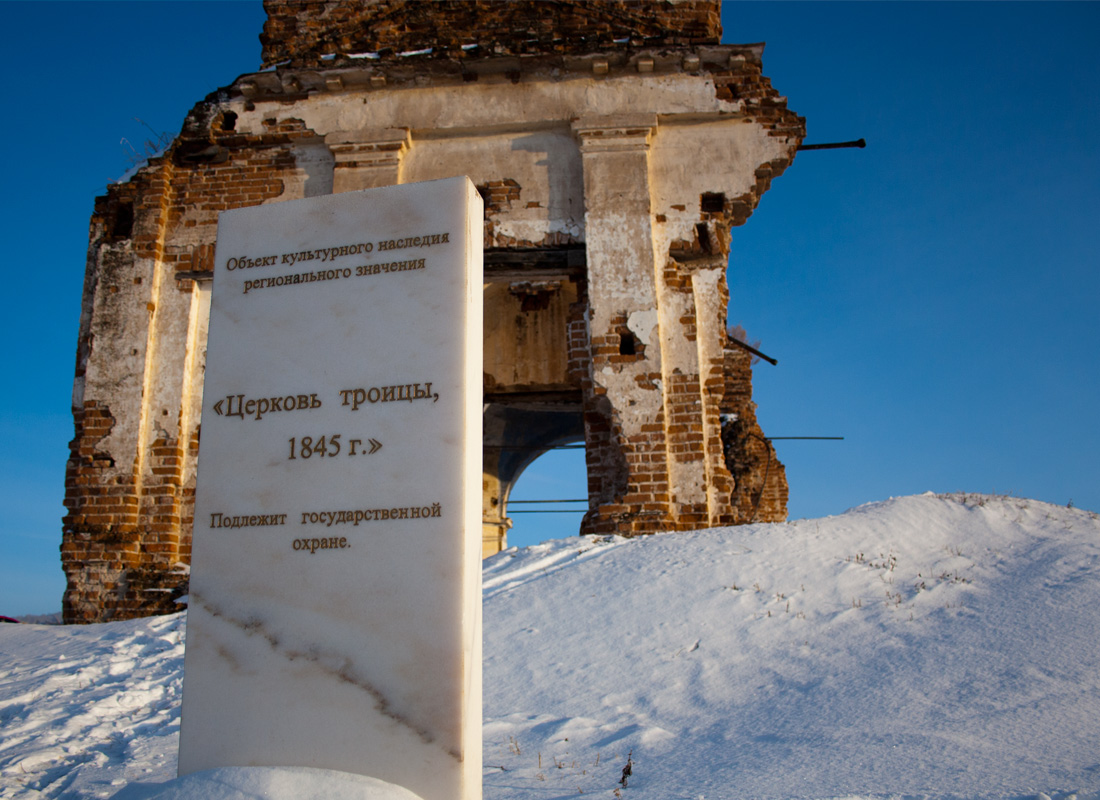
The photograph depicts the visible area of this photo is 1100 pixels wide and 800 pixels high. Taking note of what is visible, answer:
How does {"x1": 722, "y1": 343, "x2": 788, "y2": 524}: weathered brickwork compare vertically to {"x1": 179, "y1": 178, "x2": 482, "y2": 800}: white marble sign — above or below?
above

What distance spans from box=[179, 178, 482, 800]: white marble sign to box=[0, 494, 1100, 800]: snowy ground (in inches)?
16.0

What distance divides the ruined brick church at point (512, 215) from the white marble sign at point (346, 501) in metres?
4.42

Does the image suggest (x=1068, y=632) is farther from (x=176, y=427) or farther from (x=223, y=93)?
(x=223, y=93)

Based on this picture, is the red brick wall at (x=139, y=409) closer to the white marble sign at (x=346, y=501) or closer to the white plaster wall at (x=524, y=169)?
the white plaster wall at (x=524, y=169)

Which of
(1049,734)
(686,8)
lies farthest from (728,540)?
(686,8)

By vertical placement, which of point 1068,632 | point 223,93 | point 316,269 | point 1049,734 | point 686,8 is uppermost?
point 686,8

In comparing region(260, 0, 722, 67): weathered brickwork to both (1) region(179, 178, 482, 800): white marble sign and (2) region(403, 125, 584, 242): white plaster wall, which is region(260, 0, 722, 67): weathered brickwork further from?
(1) region(179, 178, 482, 800): white marble sign

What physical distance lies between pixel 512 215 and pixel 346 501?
558cm

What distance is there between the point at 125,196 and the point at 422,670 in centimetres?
756

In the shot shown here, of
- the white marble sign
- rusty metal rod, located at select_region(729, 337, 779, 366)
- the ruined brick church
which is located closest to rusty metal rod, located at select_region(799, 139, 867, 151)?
the ruined brick church

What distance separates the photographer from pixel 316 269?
2980 mm

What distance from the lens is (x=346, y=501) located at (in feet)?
8.77

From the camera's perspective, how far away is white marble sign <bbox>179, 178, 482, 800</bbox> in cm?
248

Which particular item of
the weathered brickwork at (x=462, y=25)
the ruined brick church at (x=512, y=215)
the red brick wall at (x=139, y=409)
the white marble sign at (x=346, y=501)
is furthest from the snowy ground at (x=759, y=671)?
the weathered brickwork at (x=462, y=25)
